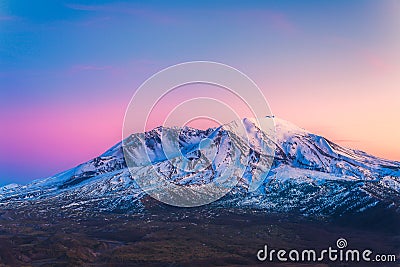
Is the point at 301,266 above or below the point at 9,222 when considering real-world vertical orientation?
below

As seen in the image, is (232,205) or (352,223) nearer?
(352,223)

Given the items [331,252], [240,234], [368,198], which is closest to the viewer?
[331,252]

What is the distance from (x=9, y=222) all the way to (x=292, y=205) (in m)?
108

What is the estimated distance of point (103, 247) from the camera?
128375 millimetres

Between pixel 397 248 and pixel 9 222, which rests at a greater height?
pixel 9 222

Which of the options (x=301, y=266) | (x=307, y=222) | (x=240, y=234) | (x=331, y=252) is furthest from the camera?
(x=307, y=222)

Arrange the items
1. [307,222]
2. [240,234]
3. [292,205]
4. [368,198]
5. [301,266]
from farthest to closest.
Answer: [292,205] < [368,198] < [307,222] < [240,234] < [301,266]

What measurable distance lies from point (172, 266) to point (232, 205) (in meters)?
93.4

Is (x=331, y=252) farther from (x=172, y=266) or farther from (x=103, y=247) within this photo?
(x=103, y=247)

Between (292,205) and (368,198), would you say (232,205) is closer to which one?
(292,205)

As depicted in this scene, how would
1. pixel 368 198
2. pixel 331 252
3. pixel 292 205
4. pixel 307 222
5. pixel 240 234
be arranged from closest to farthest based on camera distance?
pixel 331 252
pixel 240 234
pixel 307 222
pixel 368 198
pixel 292 205

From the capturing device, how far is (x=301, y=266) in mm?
105000

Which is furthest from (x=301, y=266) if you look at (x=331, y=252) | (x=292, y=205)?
(x=292, y=205)

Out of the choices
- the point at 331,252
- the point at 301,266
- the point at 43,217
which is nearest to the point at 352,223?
the point at 331,252
